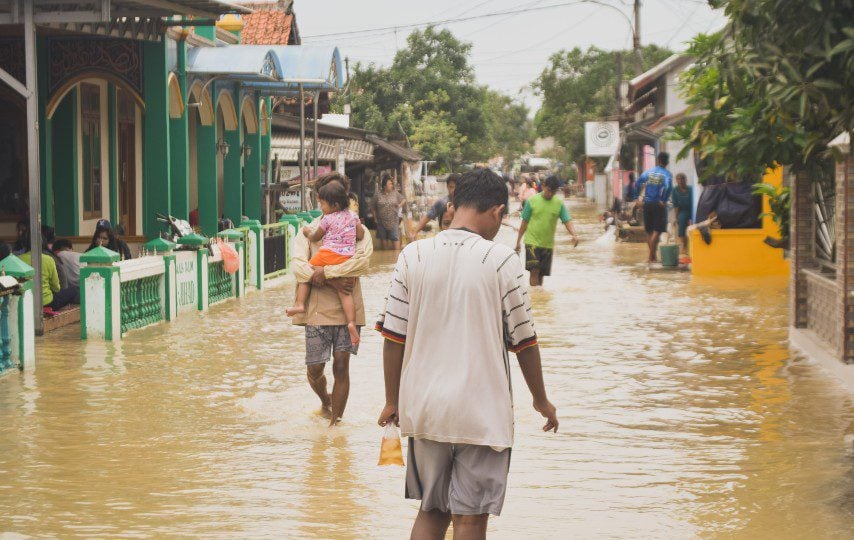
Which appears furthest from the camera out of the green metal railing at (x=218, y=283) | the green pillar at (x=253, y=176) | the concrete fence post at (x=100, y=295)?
the green pillar at (x=253, y=176)

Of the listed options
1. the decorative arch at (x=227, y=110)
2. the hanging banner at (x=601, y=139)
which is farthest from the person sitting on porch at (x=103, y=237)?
the hanging banner at (x=601, y=139)

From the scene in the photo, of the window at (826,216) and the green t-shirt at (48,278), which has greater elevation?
the window at (826,216)

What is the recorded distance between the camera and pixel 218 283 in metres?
17.7

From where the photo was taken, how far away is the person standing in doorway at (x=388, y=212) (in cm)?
2833

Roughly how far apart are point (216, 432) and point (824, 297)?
19.6 feet

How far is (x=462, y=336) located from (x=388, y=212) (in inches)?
941

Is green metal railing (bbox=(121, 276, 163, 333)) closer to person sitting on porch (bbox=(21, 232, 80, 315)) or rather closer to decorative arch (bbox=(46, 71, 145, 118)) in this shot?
person sitting on porch (bbox=(21, 232, 80, 315))

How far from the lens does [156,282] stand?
15.0 meters

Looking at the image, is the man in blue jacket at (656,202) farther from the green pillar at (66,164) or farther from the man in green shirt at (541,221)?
the green pillar at (66,164)

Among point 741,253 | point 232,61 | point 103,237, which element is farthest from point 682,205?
point 103,237

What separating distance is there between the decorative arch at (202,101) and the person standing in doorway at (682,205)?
8.59 meters

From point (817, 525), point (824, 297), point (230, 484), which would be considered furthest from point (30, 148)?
point (817, 525)

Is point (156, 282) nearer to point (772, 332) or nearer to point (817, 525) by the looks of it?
point (772, 332)

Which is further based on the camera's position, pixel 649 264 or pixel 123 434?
pixel 649 264
